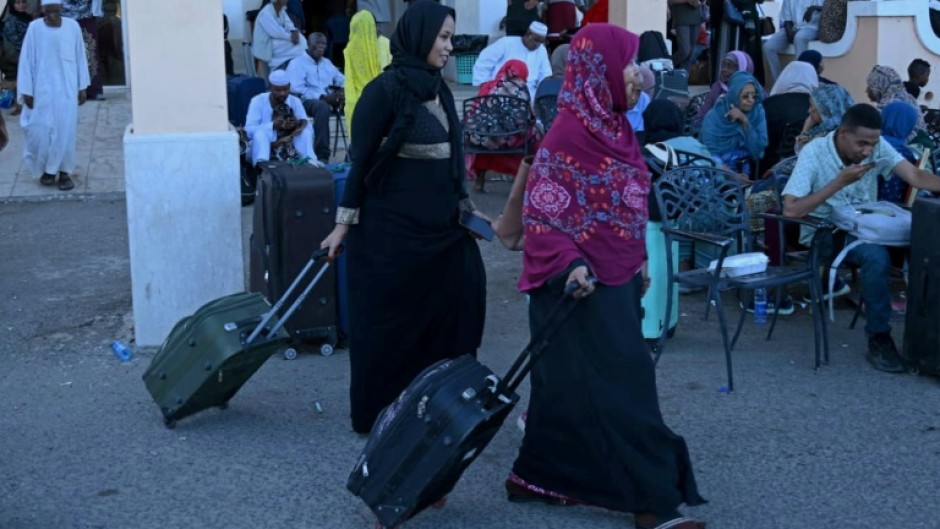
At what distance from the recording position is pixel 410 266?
513 cm

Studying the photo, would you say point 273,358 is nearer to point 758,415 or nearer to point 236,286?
point 236,286

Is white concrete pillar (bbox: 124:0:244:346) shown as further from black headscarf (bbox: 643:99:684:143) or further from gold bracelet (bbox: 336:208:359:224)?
black headscarf (bbox: 643:99:684:143)

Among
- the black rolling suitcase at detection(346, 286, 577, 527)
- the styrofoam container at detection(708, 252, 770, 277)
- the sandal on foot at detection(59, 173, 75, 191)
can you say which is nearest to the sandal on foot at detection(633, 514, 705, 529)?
the black rolling suitcase at detection(346, 286, 577, 527)

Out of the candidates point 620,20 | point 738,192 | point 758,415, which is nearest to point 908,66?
point 620,20

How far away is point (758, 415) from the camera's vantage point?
5.67m

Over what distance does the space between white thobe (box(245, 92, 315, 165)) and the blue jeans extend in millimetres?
5419

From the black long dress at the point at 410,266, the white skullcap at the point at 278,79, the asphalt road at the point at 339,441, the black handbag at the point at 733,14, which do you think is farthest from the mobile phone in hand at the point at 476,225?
the black handbag at the point at 733,14

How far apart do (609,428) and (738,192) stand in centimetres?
272

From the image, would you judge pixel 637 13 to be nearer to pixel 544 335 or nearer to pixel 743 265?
pixel 743 265

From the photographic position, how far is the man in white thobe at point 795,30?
13.7 m

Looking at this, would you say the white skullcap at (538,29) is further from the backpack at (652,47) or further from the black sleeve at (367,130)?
the black sleeve at (367,130)

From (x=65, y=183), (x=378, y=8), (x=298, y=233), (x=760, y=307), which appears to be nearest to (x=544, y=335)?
(x=298, y=233)

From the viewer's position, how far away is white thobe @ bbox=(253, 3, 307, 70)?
13.9 m

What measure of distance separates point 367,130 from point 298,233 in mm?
1418
